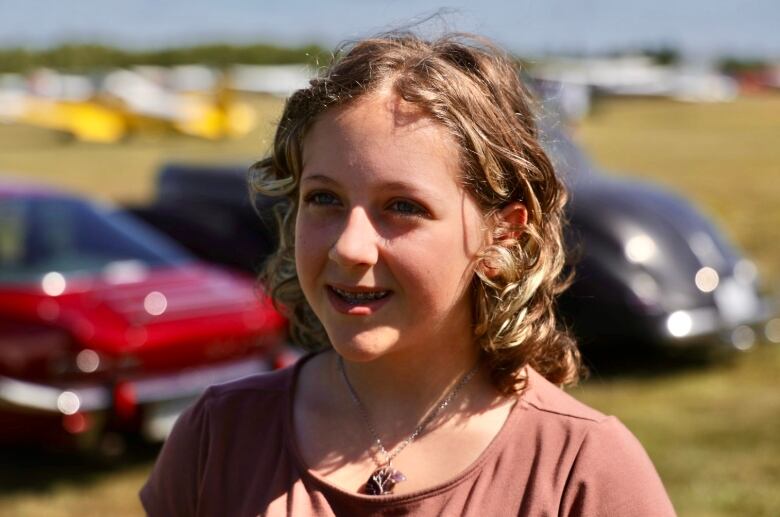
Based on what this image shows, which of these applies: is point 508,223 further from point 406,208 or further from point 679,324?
point 679,324

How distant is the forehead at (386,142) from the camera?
1364mm

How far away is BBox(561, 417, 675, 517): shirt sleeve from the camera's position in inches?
51.8

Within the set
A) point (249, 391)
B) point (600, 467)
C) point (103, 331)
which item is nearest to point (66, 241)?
point (103, 331)

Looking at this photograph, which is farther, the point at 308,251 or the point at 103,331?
the point at 103,331

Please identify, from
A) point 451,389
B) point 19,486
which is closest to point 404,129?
point 451,389

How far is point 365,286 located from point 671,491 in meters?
3.63

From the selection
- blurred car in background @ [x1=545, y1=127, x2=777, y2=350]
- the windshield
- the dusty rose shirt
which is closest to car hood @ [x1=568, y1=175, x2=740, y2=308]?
blurred car in background @ [x1=545, y1=127, x2=777, y2=350]

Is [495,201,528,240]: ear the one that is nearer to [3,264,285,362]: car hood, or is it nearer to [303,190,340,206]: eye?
[303,190,340,206]: eye

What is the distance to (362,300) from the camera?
54.5 inches

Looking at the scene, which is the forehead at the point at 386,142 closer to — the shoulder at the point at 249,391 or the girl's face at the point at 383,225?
the girl's face at the point at 383,225

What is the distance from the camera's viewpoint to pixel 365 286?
137cm

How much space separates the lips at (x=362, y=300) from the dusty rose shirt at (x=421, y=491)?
231 mm

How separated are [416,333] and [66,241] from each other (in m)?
4.26

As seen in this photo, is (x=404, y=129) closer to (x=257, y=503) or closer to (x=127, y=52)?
(x=257, y=503)
